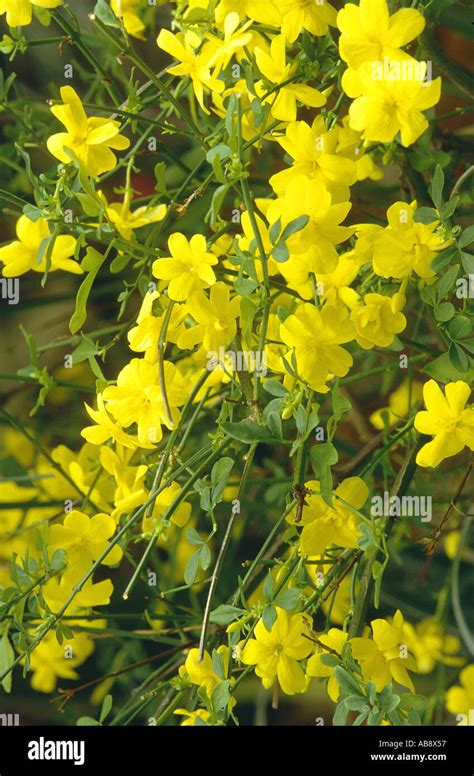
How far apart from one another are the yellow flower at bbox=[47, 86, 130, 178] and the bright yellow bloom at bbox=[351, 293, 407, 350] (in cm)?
15

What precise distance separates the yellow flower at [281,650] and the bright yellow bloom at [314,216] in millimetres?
182

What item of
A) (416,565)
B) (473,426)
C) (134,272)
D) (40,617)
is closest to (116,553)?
(40,617)

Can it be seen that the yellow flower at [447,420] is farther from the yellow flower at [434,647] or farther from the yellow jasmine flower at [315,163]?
the yellow flower at [434,647]

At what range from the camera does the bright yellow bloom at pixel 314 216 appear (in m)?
0.43

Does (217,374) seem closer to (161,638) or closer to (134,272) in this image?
(161,638)

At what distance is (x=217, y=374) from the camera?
20.6 inches

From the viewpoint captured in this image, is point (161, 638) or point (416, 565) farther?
point (416, 565)

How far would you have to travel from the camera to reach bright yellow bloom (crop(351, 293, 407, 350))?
1.51 ft

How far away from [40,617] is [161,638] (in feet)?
0.34

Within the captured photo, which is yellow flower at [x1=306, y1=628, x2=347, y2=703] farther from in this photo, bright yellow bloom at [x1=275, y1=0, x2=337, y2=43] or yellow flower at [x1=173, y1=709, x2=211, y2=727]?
bright yellow bloom at [x1=275, y1=0, x2=337, y2=43]

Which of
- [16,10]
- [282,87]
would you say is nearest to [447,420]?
[282,87]

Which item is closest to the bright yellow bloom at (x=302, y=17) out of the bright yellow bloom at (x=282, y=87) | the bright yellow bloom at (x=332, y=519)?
the bright yellow bloom at (x=282, y=87)

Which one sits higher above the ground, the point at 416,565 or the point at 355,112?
the point at 355,112

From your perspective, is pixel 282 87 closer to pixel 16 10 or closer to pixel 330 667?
pixel 16 10
